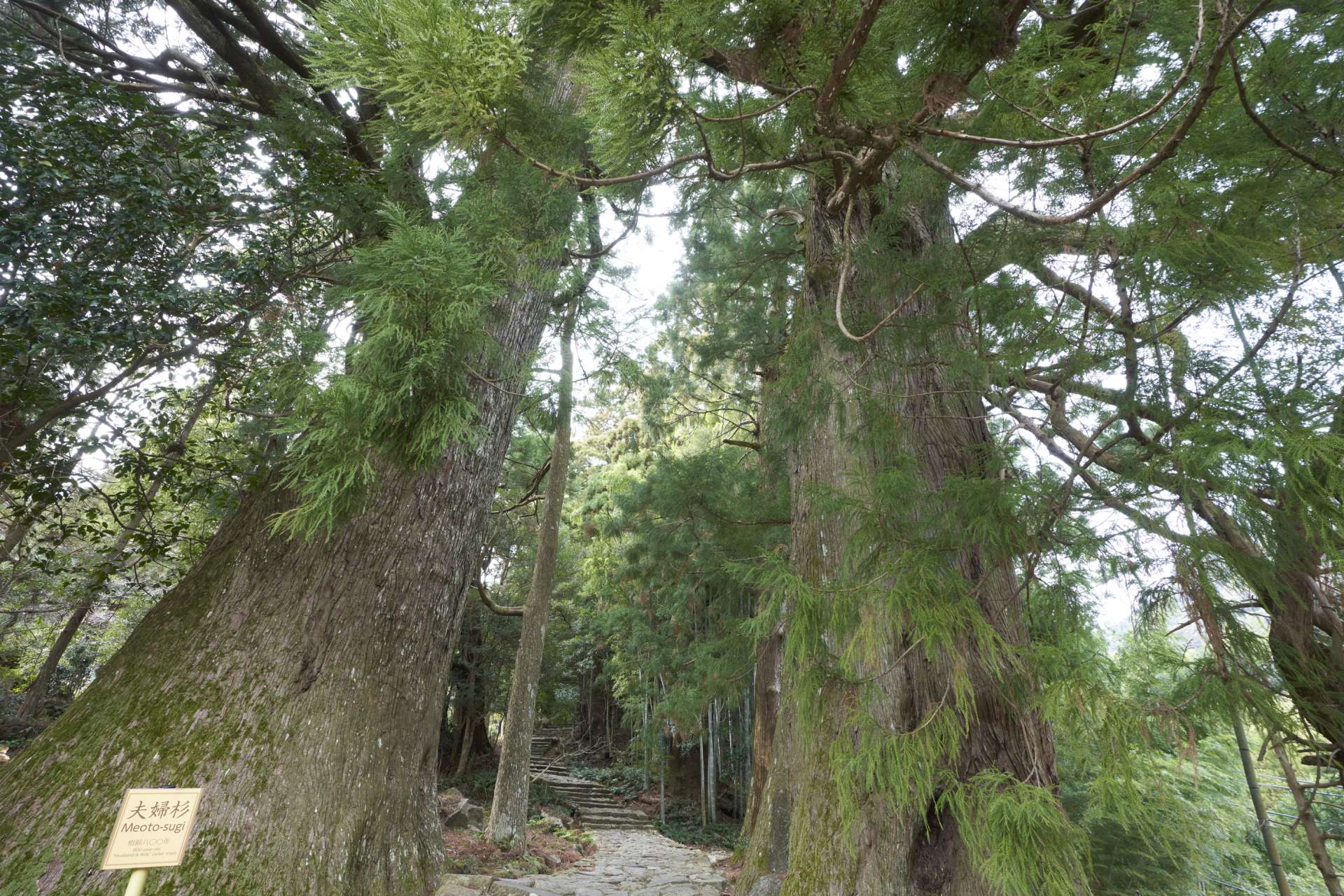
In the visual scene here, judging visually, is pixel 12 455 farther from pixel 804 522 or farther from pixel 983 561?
pixel 983 561

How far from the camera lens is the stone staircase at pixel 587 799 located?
9703 mm

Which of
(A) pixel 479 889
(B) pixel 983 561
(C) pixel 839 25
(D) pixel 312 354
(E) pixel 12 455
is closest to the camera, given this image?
(C) pixel 839 25

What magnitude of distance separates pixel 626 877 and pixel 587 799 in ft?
20.4

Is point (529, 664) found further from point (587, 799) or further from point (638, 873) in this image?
point (587, 799)

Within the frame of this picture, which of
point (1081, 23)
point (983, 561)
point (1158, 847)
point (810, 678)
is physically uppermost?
point (1081, 23)

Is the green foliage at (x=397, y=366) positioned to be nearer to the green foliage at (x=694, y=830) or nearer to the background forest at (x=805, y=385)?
the background forest at (x=805, y=385)

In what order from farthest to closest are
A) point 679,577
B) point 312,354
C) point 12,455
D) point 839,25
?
point 679,577, point 12,455, point 312,354, point 839,25

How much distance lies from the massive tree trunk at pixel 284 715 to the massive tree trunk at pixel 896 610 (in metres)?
1.25

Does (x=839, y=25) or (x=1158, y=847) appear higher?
(x=839, y=25)

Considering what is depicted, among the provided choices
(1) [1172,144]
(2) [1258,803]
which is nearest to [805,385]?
(1) [1172,144]

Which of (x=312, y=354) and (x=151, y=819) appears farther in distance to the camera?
(x=312, y=354)

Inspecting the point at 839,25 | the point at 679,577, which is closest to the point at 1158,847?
the point at 679,577

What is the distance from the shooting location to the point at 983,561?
1831 mm

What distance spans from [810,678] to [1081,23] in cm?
214
